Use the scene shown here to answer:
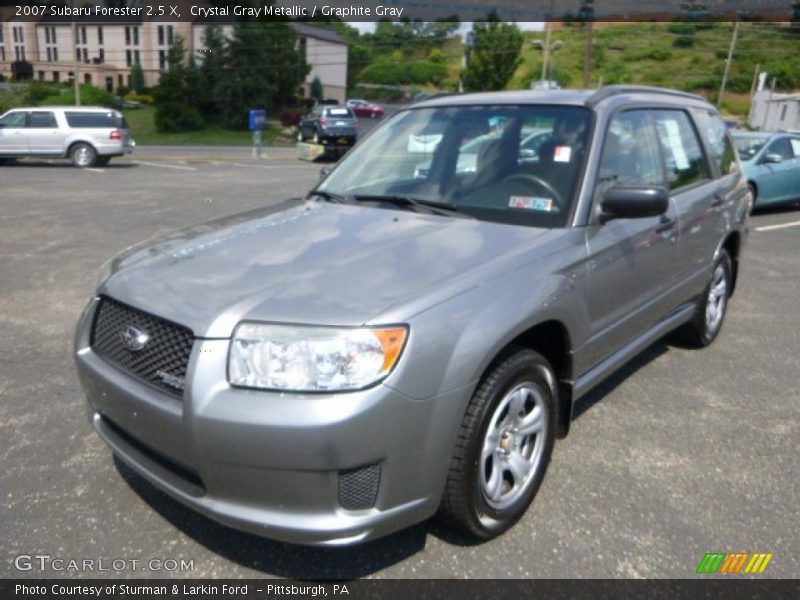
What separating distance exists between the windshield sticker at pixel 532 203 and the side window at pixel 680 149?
127 cm

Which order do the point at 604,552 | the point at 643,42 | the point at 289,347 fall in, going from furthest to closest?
the point at 643,42
the point at 604,552
the point at 289,347

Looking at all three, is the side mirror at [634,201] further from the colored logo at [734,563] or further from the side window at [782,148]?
the side window at [782,148]

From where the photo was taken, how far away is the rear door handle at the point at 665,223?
3.73m

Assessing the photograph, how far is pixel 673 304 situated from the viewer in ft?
13.6

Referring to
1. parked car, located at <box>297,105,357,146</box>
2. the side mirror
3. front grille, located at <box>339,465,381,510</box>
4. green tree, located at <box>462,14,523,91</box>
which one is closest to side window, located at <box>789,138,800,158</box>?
the side mirror

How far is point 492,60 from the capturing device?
42.0m

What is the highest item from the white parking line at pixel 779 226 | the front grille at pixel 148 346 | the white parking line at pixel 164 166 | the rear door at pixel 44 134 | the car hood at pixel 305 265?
the car hood at pixel 305 265

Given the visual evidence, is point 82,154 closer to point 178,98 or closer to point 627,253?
point 627,253

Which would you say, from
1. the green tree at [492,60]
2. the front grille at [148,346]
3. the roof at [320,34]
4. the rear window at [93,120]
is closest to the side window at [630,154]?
the front grille at [148,346]

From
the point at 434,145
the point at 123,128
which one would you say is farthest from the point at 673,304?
the point at 123,128

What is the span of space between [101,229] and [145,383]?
303 inches

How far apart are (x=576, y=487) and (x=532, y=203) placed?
4.39 feet


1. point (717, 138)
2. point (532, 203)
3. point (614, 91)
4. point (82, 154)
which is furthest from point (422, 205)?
point (82, 154)

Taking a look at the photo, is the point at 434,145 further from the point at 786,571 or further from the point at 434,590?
the point at 786,571
